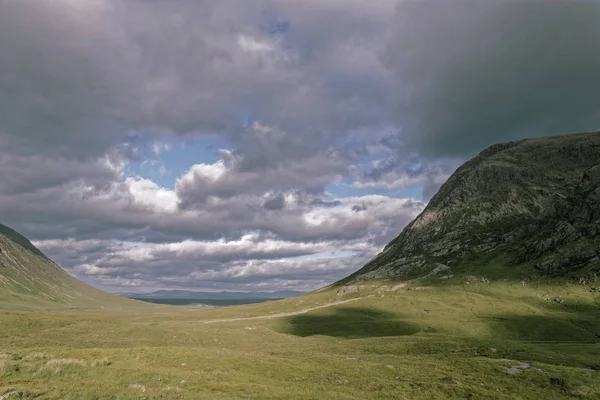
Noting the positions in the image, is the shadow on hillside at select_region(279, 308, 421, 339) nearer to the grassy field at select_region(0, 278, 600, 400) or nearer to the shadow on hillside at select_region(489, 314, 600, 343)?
the grassy field at select_region(0, 278, 600, 400)

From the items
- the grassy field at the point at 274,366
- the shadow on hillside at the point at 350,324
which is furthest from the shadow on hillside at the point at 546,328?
the shadow on hillside at the point at 350,324

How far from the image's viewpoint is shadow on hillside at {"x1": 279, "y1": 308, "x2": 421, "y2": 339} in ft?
345

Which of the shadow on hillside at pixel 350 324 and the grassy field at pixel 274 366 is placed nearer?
the grassy field at pixel 274 366

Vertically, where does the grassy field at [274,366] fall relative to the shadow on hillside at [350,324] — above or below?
above

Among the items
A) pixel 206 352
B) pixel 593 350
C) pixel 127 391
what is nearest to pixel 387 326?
pixel 593 350

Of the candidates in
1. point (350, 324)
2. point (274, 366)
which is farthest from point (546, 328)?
point (274, 366)

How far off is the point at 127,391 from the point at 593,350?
7191cm

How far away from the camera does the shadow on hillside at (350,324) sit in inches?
4136

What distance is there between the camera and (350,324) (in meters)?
119

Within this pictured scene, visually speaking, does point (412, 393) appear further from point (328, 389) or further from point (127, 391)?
point (127, 391)

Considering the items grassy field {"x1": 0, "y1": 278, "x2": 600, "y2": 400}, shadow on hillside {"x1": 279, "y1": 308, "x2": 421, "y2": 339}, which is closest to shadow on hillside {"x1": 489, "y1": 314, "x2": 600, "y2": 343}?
grassy field {"x1": 0, "y1": 278, "x2": 600, "y2": 400}

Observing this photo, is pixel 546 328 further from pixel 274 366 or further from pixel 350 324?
pixel 274 366

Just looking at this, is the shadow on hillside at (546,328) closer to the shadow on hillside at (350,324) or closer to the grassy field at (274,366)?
the grassy field at (274,366)

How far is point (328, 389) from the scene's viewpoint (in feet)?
112
